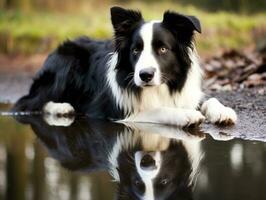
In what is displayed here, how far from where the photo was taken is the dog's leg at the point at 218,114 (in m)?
5.80

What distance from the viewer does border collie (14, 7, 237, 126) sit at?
5.84m

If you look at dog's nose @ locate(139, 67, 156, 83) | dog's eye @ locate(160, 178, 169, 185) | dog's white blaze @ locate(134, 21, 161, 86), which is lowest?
dog's eye @ locate(160, 178, 169, 185)

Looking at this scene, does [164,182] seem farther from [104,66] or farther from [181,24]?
[104,66]

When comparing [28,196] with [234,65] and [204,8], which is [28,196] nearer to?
[234,65]

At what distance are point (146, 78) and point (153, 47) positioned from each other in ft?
1.03

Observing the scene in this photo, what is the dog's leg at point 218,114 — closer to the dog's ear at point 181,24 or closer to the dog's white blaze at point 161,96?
the dog's white blaze at point 161,96

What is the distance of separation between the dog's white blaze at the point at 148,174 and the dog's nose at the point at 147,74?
3.99ft

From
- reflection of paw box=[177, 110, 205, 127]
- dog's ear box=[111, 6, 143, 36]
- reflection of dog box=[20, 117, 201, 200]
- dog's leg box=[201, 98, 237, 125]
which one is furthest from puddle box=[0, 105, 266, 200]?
dog's ear box=[111, 6, 143, 36]

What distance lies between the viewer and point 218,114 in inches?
230

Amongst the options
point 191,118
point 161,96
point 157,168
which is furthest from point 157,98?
point 157,168

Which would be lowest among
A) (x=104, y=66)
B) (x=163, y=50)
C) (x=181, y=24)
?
(x=104, y=66)

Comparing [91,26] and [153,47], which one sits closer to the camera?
[153,47]

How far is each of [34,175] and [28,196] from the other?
0.58m

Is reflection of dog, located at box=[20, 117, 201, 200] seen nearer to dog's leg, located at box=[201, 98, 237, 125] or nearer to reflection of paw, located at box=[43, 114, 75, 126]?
reflection of paw, located at box=[43, 114, 75, 126]
